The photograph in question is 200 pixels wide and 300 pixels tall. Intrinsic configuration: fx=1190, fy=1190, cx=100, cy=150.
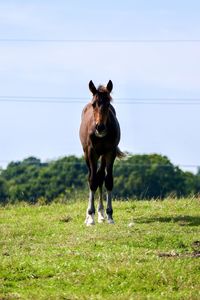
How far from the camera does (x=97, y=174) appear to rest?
22.3 metres

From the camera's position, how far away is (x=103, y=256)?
16781 millimetres

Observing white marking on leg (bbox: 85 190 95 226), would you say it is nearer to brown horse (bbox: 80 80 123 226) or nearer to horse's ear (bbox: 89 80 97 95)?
brown horse (bbox: 80 80 123 226)

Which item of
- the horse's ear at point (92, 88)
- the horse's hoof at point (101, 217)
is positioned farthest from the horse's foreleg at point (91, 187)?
the horse's ear at point (92, 88)

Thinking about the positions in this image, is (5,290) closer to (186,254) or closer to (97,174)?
(186,254)

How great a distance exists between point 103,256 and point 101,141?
5.03m

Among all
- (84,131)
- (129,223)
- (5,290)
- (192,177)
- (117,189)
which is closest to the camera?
(5,290)

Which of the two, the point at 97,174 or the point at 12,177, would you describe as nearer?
the point at 97,174

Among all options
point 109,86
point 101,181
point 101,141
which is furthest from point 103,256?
point 101,181

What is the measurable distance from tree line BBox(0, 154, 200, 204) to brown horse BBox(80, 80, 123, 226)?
53.3 metres

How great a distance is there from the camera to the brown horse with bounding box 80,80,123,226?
21.0 meters

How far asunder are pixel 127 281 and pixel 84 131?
298 inches

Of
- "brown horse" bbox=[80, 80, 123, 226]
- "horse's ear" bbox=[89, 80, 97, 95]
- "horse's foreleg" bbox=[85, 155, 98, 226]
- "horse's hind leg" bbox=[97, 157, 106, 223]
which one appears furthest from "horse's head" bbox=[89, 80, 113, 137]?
"horse's hind leg" bbox=[97, 157, 106, 223]

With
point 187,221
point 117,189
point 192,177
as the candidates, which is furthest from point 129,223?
point 192,177

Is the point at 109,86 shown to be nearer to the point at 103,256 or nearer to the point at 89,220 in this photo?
the point at 89,220
